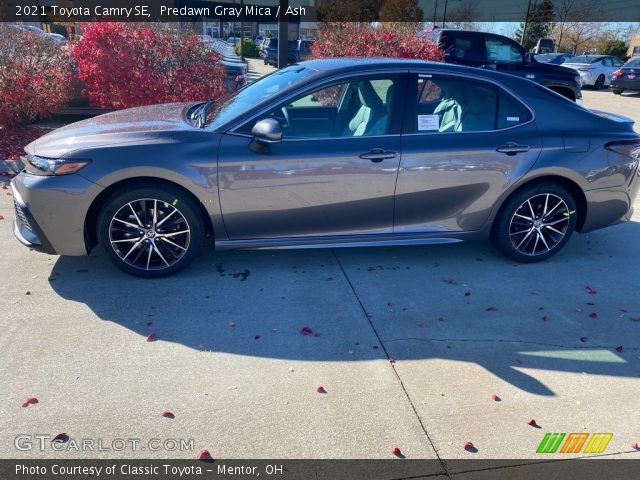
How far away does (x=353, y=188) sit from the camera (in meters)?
4.14

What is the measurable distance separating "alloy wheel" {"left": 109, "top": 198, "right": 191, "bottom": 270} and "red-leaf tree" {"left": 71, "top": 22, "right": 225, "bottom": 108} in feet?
15.1

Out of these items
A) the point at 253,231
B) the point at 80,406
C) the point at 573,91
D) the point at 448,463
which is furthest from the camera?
the point at 573,91

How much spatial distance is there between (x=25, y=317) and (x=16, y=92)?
18.4 ft

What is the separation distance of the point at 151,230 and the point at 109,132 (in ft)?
2.69

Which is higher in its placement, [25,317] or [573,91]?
[573,91]

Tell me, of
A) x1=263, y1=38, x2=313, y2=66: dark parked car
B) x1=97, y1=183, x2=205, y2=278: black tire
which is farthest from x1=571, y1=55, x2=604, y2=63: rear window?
x1=97, y1=183, x2=205, y2=278: black tire

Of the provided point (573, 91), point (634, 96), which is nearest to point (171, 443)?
point (573, 91)

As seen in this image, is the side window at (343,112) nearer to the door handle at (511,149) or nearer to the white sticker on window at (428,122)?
the white sticker on window at (428,122)

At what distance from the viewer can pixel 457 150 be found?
4258 mm

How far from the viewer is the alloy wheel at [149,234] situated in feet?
13.0

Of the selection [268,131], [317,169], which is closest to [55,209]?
→ [268,131]

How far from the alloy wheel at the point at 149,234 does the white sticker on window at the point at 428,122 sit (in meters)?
2.01

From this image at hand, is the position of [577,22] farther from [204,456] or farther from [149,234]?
[204,456]

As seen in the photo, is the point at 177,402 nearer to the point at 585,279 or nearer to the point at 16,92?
the point at 585,279
